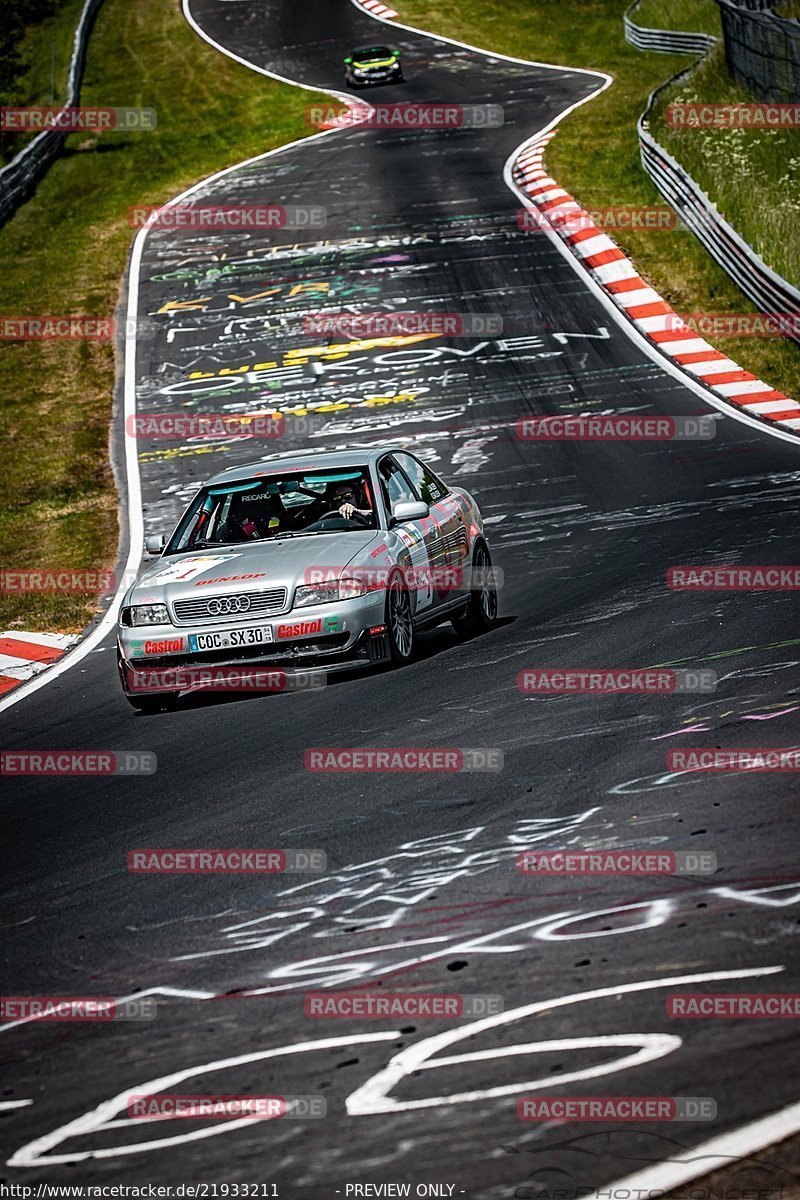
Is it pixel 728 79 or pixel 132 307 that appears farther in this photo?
pixel 728 79

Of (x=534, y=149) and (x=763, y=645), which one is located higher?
(x=534, y=149)

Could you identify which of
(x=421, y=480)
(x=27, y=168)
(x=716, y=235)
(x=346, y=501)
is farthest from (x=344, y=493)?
(x=27, y=168)

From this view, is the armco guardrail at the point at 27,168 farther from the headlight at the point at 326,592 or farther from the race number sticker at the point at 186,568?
the headlight at the point at 326,592

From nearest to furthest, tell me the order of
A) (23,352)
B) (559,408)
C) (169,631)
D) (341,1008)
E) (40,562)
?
1. (341,1008)
2. (169,631)
3. (40,562)
4. (559,408)
5. (23,352)

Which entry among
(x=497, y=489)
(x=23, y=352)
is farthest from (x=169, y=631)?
(x=23, y=352)

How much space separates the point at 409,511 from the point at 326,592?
3.44 feet

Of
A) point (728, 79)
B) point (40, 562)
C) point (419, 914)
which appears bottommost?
point (40, 562)

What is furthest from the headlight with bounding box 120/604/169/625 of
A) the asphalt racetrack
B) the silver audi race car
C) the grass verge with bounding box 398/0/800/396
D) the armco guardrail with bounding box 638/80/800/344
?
the armco guardrail with bounding box 638/80/800/344

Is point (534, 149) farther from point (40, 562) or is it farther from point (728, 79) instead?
point (40, 562)

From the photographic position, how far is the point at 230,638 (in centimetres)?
1007

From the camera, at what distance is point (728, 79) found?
112 feet

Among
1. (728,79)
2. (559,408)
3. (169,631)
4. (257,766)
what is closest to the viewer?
(257,766)

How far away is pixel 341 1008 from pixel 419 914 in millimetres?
755

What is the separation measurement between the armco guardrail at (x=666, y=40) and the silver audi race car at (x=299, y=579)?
34735mm
